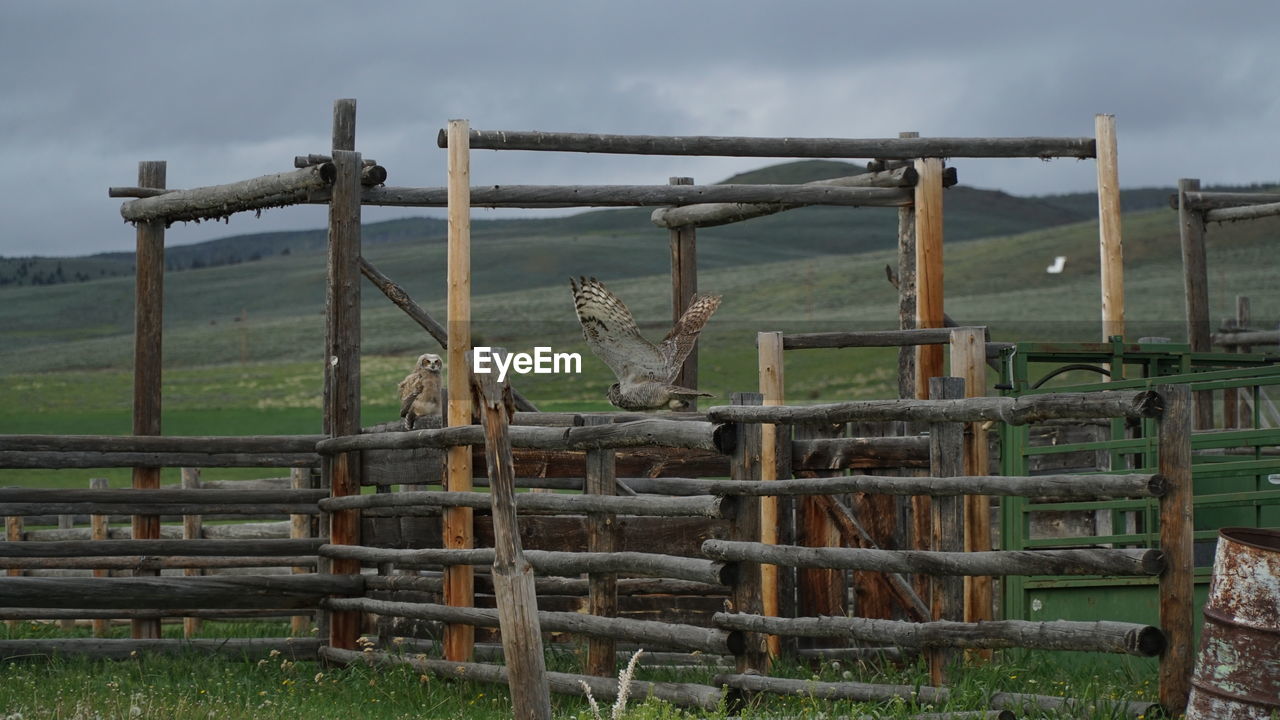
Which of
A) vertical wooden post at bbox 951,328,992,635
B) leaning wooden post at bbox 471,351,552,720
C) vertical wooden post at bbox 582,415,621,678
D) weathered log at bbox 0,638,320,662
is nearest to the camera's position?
leaning wooden post at bbox 471,351,552,720

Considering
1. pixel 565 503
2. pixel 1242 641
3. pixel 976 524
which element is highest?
pixel 565 503

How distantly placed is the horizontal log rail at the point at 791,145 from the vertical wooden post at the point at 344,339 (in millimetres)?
958

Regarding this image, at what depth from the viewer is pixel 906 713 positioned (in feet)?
22.3

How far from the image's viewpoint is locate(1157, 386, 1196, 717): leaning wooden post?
6.24m

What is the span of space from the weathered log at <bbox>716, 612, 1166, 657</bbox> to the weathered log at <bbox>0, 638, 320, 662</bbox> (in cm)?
439

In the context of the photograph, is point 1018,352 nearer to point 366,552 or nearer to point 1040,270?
point 366,552

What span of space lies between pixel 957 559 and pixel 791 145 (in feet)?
14.9

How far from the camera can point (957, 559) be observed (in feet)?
22.8

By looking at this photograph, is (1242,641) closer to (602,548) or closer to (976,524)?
(976,524)

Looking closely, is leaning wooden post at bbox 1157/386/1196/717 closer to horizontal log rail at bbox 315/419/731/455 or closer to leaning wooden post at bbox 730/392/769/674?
leaning wooden post at bbox 730/392/769/674

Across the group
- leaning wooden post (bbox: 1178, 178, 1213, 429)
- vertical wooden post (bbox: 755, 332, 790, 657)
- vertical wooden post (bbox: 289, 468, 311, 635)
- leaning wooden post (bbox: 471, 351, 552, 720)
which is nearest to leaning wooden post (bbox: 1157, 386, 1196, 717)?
vertical wooden post (bbox: 755, 332, 790, 657)

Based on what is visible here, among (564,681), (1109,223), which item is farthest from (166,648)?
(1109,223)

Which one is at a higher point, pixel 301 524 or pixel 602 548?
pixel 602 548

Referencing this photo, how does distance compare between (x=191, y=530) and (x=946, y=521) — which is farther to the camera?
(x=191, y=530)
